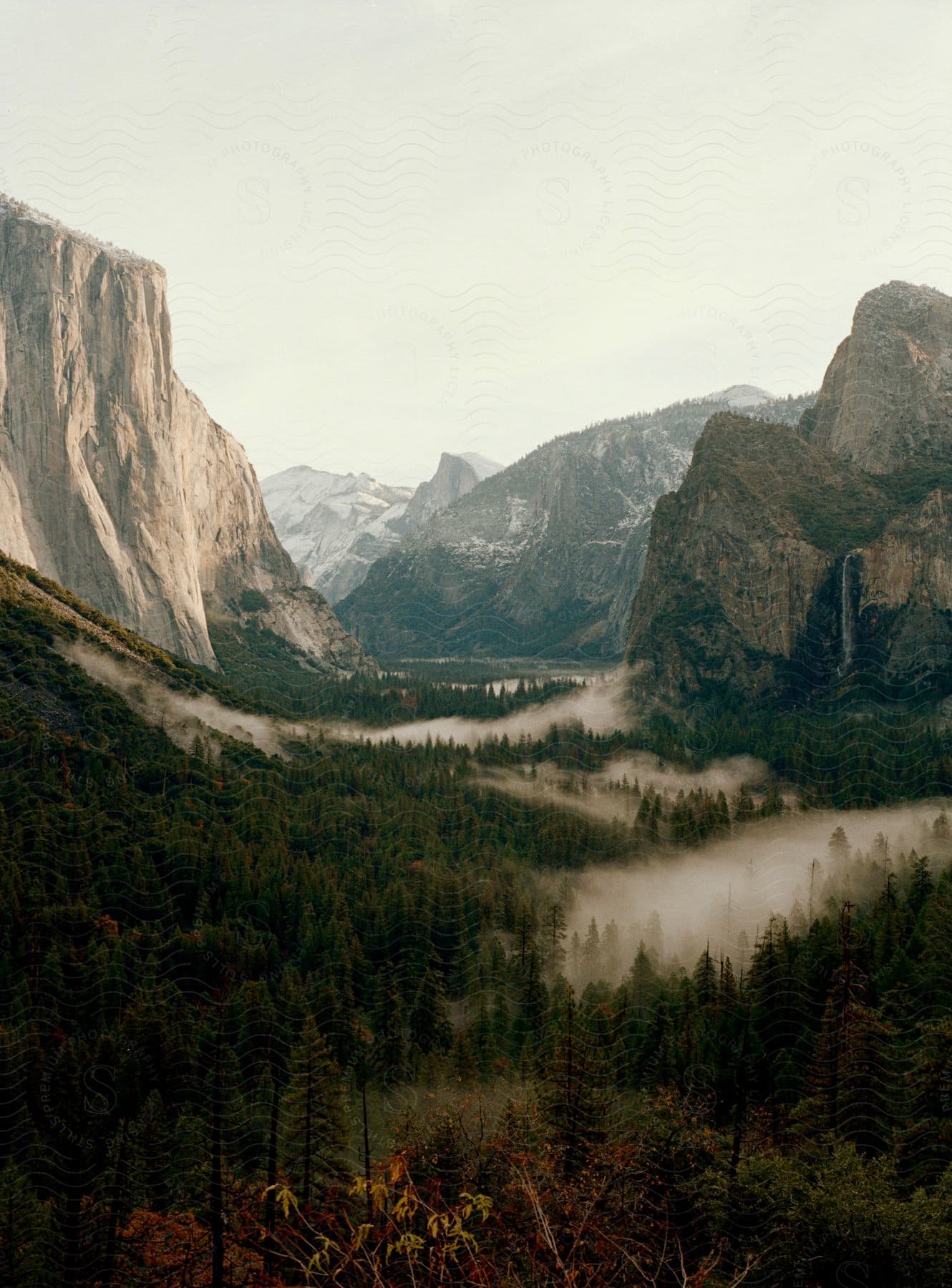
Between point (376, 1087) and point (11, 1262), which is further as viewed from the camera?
point (376, 1087)

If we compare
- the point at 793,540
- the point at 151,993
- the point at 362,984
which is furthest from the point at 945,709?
the point at 151,993

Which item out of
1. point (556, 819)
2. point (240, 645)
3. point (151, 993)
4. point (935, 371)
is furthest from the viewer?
point (240, 645)

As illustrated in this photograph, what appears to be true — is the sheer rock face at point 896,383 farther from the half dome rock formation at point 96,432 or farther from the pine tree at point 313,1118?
the pine tree at point 313,1118

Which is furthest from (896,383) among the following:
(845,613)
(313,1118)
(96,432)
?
(313,1118)

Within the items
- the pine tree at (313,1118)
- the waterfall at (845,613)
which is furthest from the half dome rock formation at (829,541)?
the pine tree at (313,1118)

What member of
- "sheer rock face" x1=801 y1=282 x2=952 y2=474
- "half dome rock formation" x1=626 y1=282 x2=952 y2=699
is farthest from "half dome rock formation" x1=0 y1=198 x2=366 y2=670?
"sheer rock face" x1=801 y1=282 x2=952 y2=474

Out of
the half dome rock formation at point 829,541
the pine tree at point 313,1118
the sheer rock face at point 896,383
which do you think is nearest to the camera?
the pine tree at point 313,1118

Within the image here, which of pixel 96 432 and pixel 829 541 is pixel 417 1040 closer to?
pixel 96 432

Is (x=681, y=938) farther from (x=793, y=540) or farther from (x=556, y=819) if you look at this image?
(x=793, y=540)
